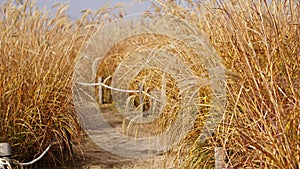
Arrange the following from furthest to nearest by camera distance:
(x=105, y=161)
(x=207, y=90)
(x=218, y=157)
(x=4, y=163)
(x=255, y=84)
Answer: (x=105, y=161) < (x=4, y=163) < (x=207, y=90) < (x=218, y=157) < (x=255, y=84)

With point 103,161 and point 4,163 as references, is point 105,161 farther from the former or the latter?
point 4,163

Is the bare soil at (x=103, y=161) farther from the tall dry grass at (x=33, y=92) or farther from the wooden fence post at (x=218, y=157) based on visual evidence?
the wooden fence post at (x=218, y=157)

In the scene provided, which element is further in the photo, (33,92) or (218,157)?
(33,92)

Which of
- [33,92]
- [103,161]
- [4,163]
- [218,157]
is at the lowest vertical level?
[103,161]

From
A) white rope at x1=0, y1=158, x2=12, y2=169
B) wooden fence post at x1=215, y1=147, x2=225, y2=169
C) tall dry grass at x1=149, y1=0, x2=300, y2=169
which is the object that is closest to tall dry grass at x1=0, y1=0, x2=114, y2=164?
white rope at x1=0, y1=158, x2=12, y2=169

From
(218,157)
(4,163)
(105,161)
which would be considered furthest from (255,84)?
(105,161)

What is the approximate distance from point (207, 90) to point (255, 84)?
0.65 metres

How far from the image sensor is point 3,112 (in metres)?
3.29

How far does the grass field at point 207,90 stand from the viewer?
195 centimetres

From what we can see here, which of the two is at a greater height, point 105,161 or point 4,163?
point 4,163

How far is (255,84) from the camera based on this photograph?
6.74 ft

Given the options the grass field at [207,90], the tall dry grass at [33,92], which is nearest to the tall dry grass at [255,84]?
the grass field at [207,90]

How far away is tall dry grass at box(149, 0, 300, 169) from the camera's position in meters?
1.89

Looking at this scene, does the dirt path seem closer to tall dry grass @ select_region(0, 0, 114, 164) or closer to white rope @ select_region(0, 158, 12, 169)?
tall dry grass @ select_region(0, 0, 114, 164)
